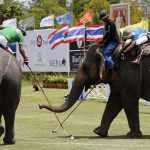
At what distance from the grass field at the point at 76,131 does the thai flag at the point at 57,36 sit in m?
9.70

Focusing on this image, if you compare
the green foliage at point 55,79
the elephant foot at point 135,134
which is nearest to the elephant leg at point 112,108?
the elephant foot at point 135,134

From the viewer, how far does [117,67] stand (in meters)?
15.5

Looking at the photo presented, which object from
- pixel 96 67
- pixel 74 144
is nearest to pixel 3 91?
pixel 74 144

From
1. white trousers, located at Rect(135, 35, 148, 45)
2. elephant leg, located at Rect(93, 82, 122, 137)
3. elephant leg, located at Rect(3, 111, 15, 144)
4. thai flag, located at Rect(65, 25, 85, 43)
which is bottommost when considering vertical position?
thai flag, located at Rect(65, 25, 85, 43)

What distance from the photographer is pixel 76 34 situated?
34.2m

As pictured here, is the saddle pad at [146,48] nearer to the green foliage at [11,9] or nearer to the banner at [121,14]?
the banner at [121,14]

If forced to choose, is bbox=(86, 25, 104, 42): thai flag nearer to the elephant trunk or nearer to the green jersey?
the elephant trunk

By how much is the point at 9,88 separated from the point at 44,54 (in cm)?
2660

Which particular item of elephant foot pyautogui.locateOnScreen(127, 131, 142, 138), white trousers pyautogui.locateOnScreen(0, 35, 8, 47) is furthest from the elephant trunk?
white trousers pyautogui.locateOnScreen(0, 35, 8, 47)

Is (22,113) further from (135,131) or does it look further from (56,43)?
(56,43)

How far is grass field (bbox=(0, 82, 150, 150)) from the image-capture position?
12820 mm

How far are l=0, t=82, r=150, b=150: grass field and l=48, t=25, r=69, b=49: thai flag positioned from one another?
31.8 feet

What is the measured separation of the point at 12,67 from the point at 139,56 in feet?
11.2

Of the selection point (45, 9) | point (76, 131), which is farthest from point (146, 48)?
point (45, 9)
